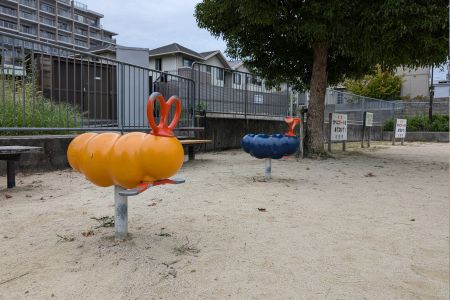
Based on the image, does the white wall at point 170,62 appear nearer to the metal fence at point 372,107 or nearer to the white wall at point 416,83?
the white wall at point 416,83

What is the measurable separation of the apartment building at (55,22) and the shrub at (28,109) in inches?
2996

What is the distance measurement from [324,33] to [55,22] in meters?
87.5

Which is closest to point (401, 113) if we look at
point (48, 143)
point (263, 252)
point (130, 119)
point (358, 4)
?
point (358, 4)

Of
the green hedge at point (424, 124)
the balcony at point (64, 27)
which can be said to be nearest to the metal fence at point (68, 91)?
the green hedge at point (424, 124)

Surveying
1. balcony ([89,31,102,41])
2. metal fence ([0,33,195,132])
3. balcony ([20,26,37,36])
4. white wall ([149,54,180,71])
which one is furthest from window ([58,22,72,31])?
metal fence ([0,33,195,132])

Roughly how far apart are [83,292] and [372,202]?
327 cm

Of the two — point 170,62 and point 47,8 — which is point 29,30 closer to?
point 47,8

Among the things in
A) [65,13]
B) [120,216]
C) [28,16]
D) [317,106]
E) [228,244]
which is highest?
[65,13]

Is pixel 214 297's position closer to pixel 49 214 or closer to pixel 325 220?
pixel 325 220

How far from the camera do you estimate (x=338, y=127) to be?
37.0 ft

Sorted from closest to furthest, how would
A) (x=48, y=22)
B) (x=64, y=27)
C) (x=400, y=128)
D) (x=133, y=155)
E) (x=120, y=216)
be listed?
1. (x=133, y=155)
2. (x=120, y=216)
3. (x=400, y=128)
4. (x=48, y=22)
5. (x=64, y=27)

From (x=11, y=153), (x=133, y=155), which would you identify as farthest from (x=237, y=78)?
(x=133, y=155)

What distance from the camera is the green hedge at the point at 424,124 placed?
67.9 ft

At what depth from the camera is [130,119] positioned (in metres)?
7.72
